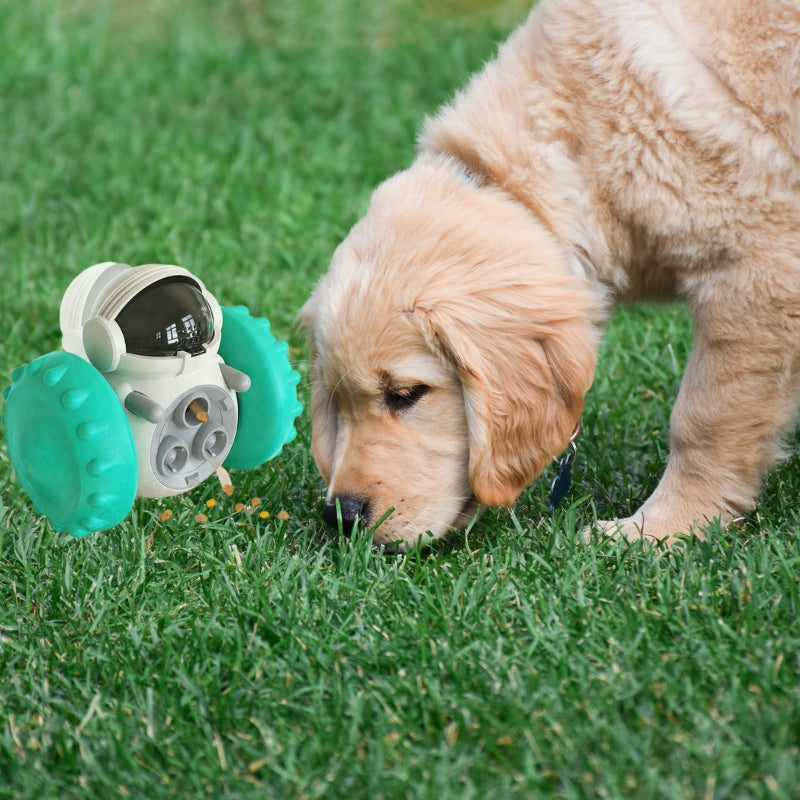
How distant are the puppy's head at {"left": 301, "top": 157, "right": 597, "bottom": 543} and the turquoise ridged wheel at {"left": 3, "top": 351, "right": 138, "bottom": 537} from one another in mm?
644

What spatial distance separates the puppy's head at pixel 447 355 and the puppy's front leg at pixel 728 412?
38 centimetres

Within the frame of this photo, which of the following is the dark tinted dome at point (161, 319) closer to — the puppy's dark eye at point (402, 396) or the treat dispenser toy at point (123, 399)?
the treat dispenser toy at point (123, 399)

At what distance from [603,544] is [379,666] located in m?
0.81

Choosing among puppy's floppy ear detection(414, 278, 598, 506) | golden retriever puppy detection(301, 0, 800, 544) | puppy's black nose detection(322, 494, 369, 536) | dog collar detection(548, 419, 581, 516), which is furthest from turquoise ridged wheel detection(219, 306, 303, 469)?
dog collar detection(548, 419, 581, 516)

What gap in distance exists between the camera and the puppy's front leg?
3.07 meters

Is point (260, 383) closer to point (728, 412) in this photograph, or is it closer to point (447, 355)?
point (447, 355)

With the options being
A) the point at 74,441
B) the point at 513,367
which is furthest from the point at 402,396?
the point at 74,441

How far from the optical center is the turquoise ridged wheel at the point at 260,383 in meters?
3.09

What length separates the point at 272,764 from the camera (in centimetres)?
219

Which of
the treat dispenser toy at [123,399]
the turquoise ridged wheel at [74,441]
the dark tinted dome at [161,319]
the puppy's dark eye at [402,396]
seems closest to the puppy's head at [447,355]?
the puppy's dark eye at [402,396]

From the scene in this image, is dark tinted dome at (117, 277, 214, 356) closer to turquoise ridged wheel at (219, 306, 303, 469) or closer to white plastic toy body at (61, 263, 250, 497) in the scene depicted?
white plastic toy body at (61, 263, 250, 497)

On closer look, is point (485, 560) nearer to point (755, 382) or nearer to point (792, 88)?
point (755, 382)

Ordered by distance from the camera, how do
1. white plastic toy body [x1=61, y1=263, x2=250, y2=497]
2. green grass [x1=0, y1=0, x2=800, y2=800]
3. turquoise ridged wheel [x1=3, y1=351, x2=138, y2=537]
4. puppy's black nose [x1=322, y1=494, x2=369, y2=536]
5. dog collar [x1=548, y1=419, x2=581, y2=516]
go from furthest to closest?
dog collar [x1=548, y1=419, x2=581, y2=516]
puppy's black nose [x1=322, y1=494, x2=369, y2=536]
white plastic toy body [x1=61, y1=263, x2=250, y2=497]
turquoise ridged wheel [x1=3, y1=351, x2=138, y2=537]
green grass [x1=0, y1=0, x2=800, y2=800]

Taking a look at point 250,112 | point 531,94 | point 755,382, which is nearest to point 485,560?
point 755,382
